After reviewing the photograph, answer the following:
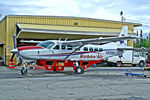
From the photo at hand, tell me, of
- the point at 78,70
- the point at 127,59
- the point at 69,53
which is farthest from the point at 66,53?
the point at 127,59

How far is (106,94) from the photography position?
8.99 meters

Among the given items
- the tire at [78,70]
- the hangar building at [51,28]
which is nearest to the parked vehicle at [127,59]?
the hangar building at [51,28]

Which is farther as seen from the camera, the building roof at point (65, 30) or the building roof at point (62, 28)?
the building roof at point (62, 28)

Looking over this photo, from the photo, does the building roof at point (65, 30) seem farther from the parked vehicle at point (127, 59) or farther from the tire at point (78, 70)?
the tire at point (78, 70)

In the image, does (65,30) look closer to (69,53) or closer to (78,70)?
(69,53)

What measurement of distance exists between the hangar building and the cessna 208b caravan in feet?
27.0

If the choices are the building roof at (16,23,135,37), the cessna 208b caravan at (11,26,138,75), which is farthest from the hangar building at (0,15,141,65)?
the cessna 208b caravan at (11,26,138,75)

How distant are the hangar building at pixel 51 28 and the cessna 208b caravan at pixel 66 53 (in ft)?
27.0

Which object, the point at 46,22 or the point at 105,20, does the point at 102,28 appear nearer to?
the point at 105,20

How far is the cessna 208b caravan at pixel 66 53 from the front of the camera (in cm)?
1602

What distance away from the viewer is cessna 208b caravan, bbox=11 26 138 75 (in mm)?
16019

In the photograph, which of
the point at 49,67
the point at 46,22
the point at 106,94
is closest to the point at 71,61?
the point at 49,67

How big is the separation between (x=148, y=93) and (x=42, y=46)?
9620 mm

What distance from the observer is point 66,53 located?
17500 mm
